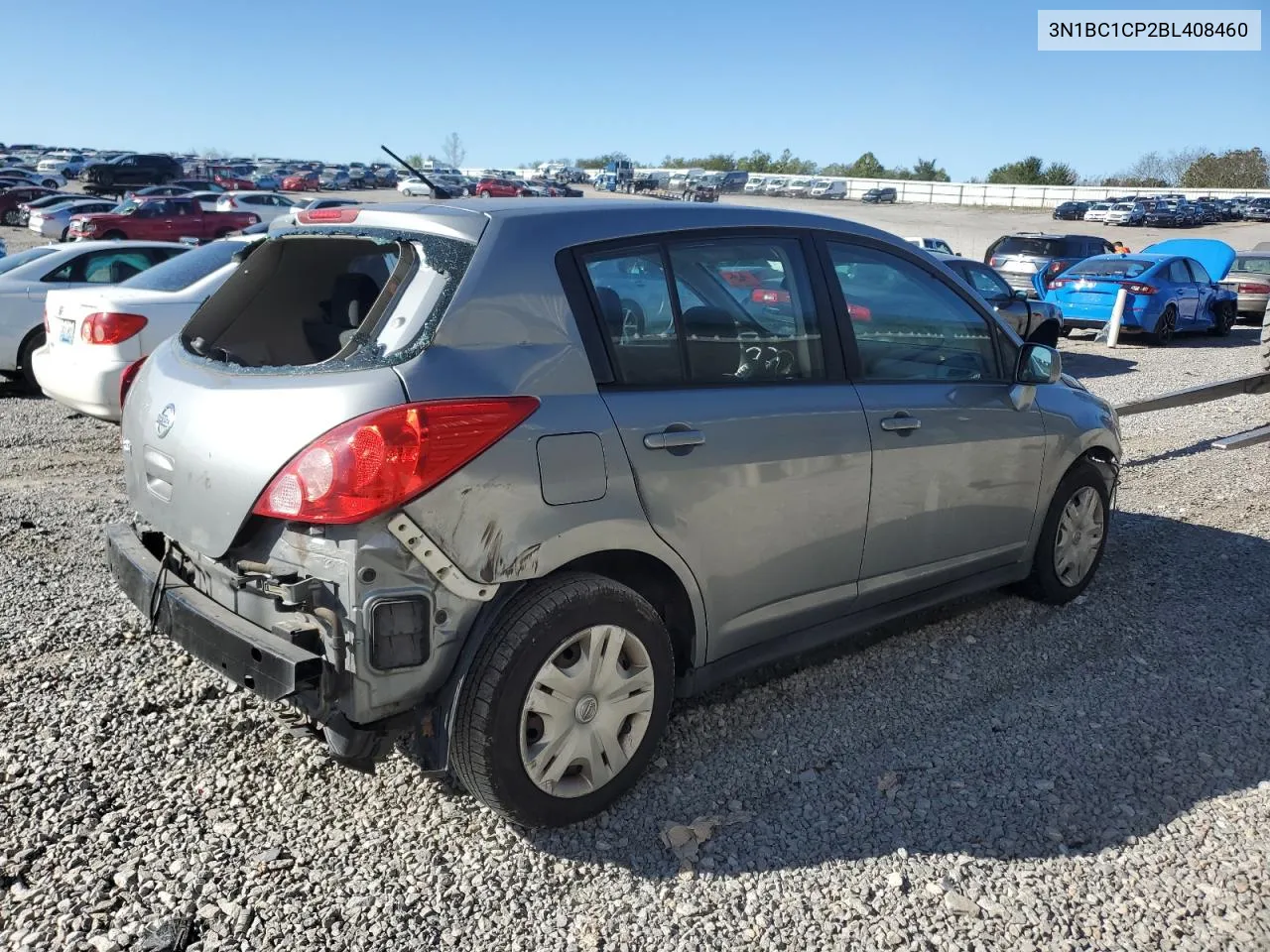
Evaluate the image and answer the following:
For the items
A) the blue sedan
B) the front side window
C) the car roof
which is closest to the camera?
the car roof

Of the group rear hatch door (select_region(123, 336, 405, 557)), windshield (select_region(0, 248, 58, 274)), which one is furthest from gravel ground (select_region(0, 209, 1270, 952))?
windshield (select_region(0, 248, 58, 274))

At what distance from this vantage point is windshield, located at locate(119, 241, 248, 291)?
901 cm

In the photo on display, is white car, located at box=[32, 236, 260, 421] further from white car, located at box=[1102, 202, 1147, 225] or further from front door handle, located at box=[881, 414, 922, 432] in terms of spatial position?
white car, located at box=[1102, 202, 1147, 225]

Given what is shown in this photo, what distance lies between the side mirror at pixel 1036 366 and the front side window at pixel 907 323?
109mm

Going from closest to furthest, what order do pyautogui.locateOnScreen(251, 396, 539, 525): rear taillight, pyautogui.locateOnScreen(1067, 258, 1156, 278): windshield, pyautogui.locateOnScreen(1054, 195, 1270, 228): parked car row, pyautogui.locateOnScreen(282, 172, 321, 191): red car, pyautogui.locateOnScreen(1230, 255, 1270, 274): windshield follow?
pyautogui.locateOnScreen(251, 396, 539, 525): rear taillight < pyautogui.locateOnScreen(1067, 258, 1156, 278): windshield < pyautogui.locateOnScreen(1230, 255, 1270, 274): windshield < pyautogui.locateOnScreen(1054, 195, 1270, 228): parked car row < pyautogui.locateOnScreen(282, 172, 321, 191): red car

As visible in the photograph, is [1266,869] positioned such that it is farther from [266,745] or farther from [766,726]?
[266,745]

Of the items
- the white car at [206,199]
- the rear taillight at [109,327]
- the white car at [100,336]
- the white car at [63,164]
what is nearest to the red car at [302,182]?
the white car at [63,164]

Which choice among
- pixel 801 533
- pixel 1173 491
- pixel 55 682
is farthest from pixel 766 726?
pixel 1173 491

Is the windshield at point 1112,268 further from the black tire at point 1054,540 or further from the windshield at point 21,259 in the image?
the windshield at point 21,259

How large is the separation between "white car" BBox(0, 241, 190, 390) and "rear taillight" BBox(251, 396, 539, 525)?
9101mm

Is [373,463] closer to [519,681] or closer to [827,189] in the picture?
[519,681]

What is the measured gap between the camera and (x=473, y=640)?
2850 mm

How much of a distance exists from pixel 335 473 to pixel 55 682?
6.90ft

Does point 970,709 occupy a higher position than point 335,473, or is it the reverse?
point 335,473
